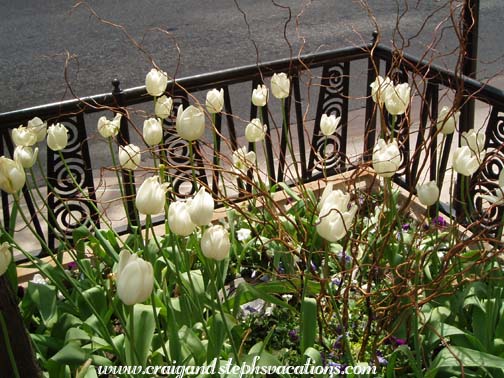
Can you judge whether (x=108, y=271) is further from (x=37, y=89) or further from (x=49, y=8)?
(x=49, y=8)

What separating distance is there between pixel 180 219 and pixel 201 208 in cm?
9

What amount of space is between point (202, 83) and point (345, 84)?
876mm

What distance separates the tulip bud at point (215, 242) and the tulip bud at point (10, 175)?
2.03 ft

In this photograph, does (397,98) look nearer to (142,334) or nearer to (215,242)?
(215,242)

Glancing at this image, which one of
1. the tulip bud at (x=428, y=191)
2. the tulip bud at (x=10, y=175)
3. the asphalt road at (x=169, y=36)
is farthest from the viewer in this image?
the asphalt road at (x=169, y=36)

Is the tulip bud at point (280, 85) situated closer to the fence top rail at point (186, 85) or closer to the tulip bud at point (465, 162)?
the fence top rail at point (186, 85)

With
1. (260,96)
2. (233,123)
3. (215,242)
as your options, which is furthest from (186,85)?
(215,242)

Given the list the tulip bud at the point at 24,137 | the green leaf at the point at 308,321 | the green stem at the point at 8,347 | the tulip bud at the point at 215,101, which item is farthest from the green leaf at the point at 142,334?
the tulip bud at the point at 215,101

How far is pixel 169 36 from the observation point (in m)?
8.55

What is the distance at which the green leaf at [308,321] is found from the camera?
95.3 inches

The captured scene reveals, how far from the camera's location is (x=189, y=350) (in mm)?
2467

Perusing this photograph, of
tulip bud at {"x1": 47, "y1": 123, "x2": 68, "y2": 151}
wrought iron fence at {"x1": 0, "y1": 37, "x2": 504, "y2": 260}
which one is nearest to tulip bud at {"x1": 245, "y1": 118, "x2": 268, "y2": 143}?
wrought iron fence at {"x1": 0, "y1": 37, "x2": 504, "y2": 260}

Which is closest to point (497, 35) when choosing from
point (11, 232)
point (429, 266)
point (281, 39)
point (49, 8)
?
point (281, 39)

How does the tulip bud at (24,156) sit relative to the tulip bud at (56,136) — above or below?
below
